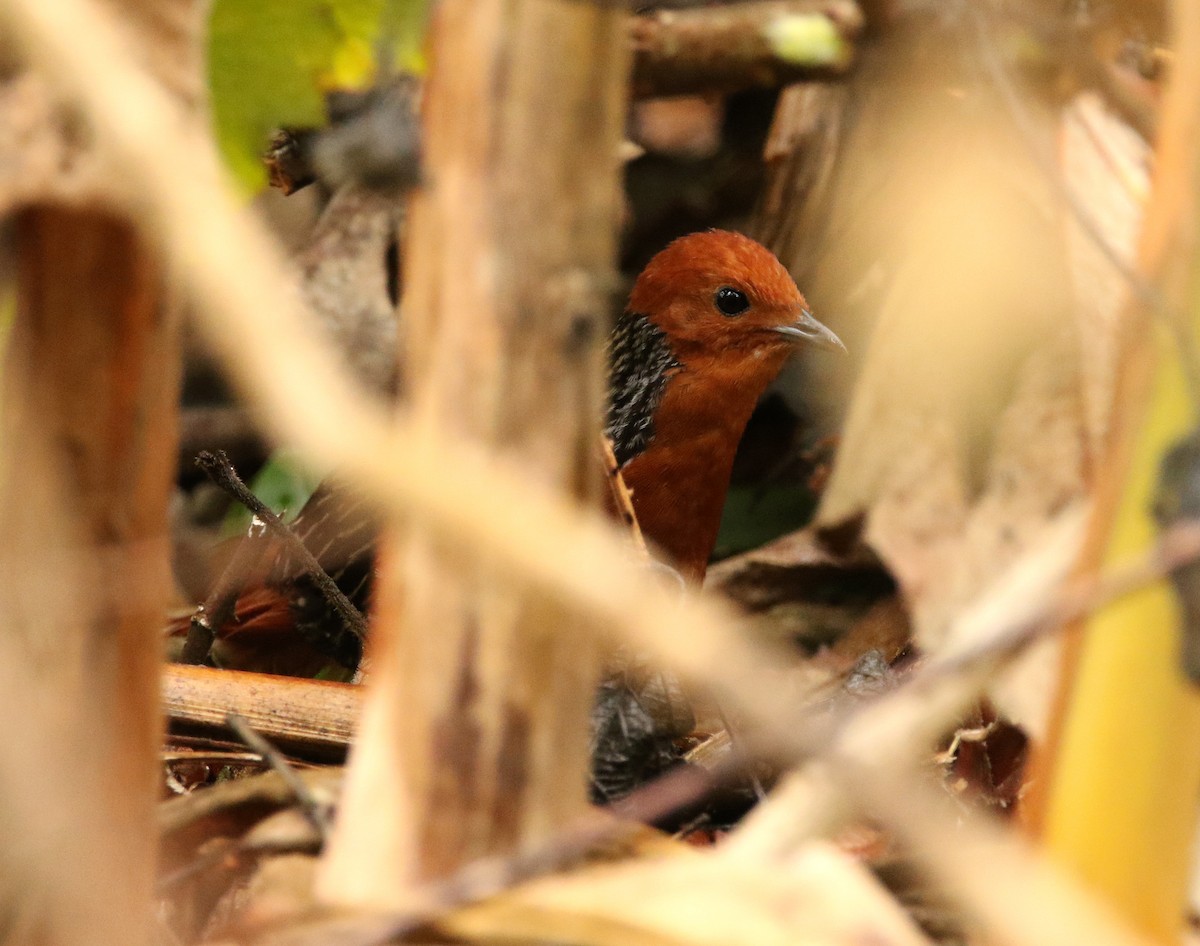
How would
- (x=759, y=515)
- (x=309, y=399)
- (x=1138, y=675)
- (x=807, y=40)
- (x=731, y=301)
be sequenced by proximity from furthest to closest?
(x=759, y=515)
(x=731, y=301)
(x=807, y=40)
(x=1138, y=675)
(x=309, y=399)

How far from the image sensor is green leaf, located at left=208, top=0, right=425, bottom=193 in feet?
7.03

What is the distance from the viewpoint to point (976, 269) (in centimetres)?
421

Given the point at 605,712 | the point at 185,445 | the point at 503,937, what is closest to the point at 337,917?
the point at 503,937

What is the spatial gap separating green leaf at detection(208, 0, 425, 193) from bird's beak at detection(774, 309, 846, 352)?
7.62 feet

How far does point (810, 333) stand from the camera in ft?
14.2

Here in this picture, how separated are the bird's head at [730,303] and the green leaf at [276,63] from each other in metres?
2.34

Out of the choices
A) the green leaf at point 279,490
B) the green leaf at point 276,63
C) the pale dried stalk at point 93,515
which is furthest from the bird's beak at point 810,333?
the pale dried stalk at point 93,515

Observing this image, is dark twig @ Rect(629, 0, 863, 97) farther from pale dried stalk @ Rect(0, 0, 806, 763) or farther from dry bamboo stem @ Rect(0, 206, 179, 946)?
pale dried stalk @ Rect(0, 0, 806, 763)

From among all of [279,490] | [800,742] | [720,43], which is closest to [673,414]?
[720,43]

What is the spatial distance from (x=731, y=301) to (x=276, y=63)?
243cm

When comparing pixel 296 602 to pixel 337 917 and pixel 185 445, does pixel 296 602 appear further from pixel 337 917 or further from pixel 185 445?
pixel 337 917

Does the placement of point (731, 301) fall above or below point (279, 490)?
above

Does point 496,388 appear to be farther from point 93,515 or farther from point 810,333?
point 810,333

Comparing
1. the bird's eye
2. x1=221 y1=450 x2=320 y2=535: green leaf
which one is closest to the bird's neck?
the bird's eye
